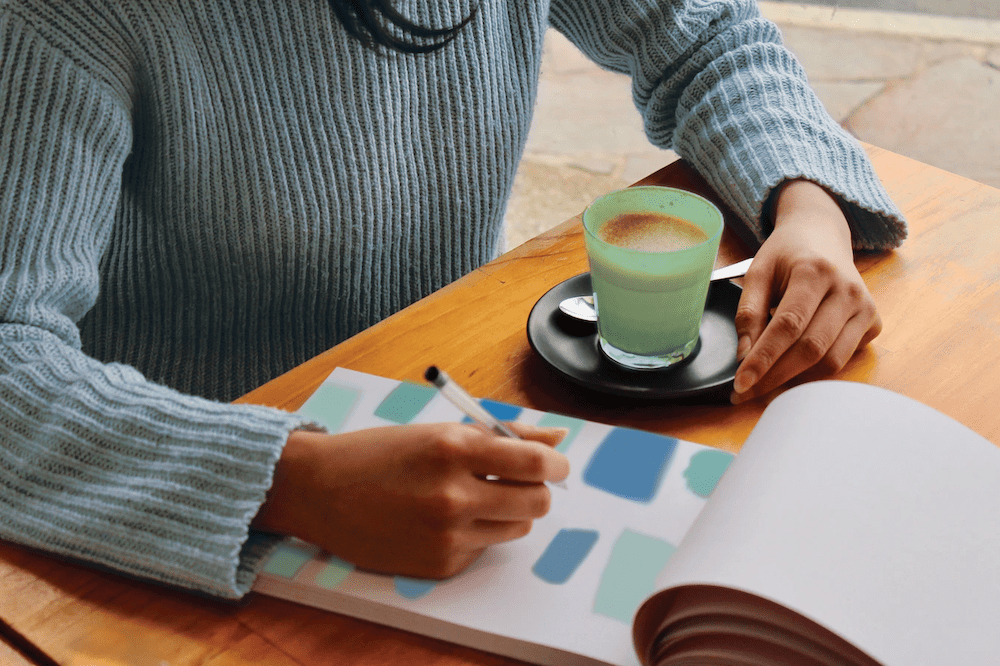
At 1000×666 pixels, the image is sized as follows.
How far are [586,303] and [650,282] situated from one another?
0.09 meters

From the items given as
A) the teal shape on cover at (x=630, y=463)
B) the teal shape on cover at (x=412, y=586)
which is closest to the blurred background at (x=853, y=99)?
the teal shape on cover at (x=630, y=463)

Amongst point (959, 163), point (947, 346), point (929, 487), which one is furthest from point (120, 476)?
point (959, 163)

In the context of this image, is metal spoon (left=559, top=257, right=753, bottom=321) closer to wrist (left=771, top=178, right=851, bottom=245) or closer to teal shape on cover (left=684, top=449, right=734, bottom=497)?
wrist (left=771, top=178, right=851, bottom=245)

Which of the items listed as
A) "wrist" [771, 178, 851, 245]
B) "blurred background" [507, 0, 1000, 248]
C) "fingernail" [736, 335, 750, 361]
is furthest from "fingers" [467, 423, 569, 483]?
"blurred background" [507, 0, 1000, 248]

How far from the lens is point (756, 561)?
351mm

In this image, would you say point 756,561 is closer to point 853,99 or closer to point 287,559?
point 287,559

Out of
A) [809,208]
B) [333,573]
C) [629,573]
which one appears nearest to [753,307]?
[809,208]

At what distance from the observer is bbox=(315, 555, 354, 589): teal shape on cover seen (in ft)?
1.46

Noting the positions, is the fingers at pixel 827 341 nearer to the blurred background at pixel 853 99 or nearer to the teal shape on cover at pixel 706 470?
the teal shape on cover at pixel 706 470

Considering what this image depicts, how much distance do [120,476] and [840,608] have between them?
16.2 inches

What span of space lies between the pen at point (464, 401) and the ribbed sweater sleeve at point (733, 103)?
378 millimetres

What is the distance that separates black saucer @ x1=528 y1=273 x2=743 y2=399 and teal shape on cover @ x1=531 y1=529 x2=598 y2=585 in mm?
132

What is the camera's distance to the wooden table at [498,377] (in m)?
0.42

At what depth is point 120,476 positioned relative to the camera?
1.62 feet
